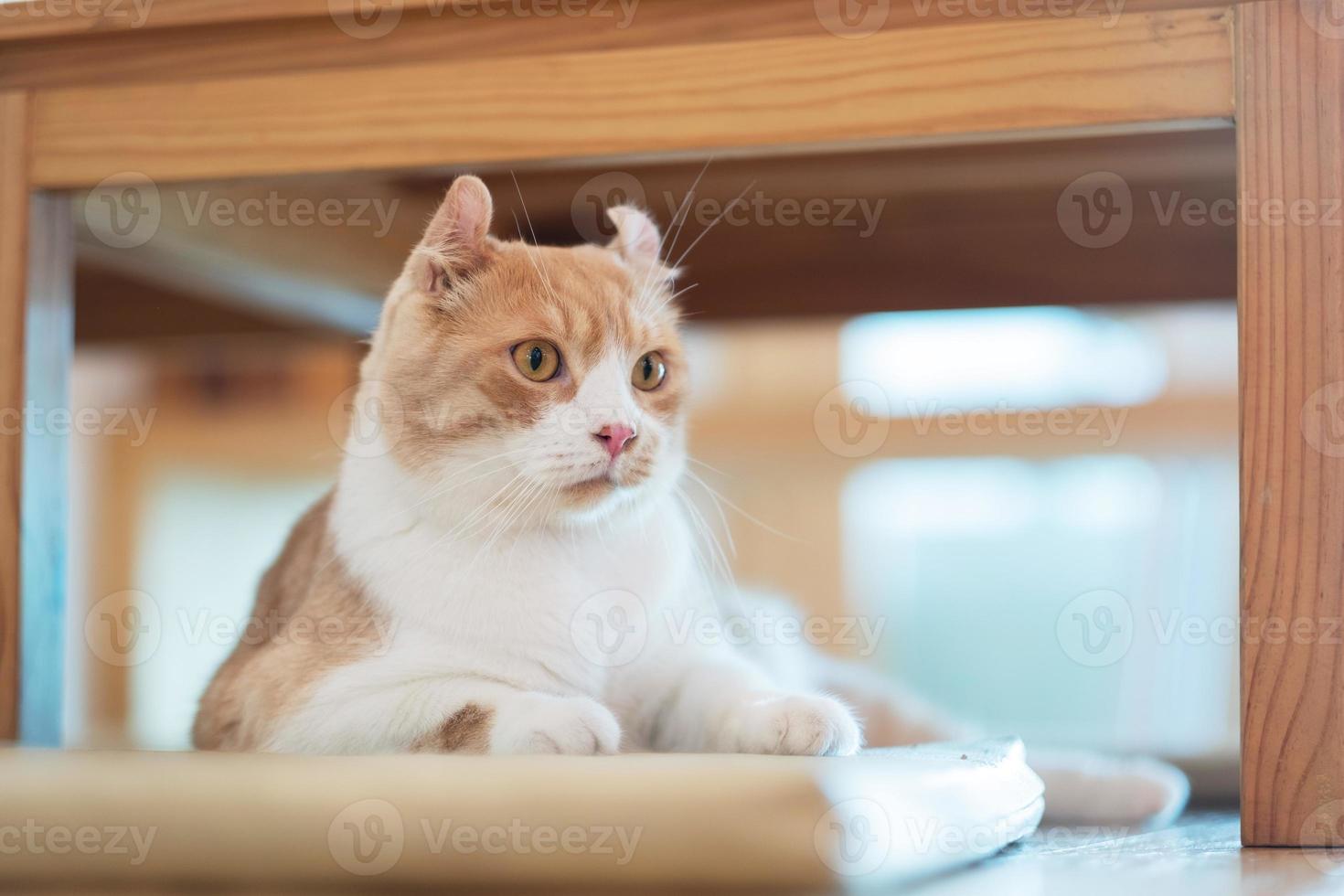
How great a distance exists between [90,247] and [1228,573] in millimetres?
2776

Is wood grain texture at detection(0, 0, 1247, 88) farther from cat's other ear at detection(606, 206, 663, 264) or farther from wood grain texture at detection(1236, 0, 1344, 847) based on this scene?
cat's other ear at detection(606, 206, 663, 264)

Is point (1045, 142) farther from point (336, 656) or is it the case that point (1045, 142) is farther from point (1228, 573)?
point (1228, 573)

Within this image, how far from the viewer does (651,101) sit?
1245 millimetres

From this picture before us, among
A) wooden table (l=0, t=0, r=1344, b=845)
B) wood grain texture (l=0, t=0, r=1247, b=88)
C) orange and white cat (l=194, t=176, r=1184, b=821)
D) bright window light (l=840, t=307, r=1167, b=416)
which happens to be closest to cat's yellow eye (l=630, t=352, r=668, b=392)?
orange and white cat (l=194, t=176, r=1184, b=821)

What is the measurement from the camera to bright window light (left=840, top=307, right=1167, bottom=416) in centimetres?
330

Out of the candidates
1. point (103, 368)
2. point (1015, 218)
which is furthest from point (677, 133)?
point (103, 368)

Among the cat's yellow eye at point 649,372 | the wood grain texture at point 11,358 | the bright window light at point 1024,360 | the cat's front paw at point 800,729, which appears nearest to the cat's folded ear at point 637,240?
the cat's yellow eye at point 649,372

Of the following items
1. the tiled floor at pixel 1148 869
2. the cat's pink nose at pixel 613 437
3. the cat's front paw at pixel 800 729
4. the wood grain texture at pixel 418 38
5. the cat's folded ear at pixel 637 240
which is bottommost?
the tiled floor at pixel 1148 869

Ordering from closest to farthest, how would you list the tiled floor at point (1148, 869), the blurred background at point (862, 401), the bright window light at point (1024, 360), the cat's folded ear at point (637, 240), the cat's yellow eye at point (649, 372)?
1. the tiled floor at point (1148, 869)
2. the cat's yellow eye at point (649, 372)
3. the cat's folded ear at point (637, 240)
4. the blurred background at point (862, 401)
5. the bright window light at point (1024, 360)

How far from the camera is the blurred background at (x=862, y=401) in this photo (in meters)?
1.72

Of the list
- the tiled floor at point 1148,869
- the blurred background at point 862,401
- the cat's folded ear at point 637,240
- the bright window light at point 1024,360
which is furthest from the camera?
the bright window light at point 1024,360

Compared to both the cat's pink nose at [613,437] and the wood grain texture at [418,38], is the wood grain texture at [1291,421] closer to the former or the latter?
the wood grain texture at [418,38]

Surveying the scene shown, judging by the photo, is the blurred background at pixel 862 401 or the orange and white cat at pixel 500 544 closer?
the orange and white cat at pixel 500 544

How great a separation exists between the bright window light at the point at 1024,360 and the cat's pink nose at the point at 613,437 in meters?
2.15
